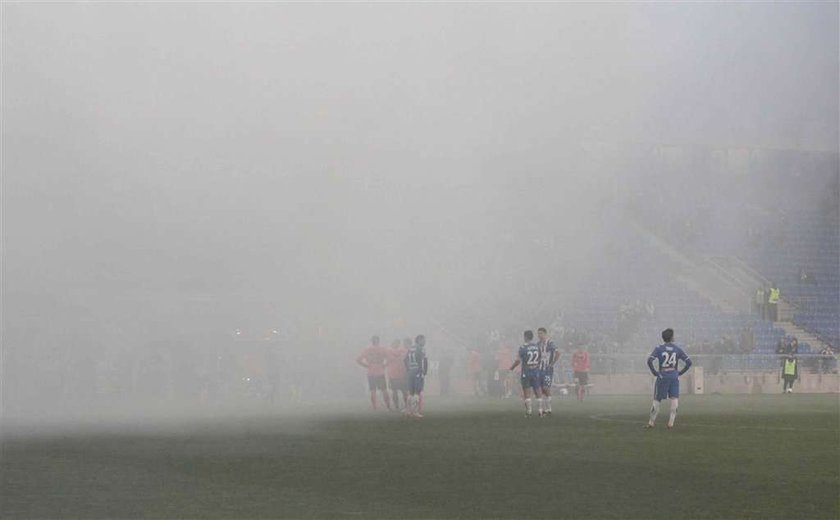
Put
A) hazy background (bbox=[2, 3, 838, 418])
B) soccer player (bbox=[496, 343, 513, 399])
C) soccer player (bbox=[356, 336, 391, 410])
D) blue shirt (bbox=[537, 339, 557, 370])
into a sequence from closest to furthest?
1. hazy background (bbox=[2, 3, 838, 418])
2. blue shirt (bbox=[537, 339, 557, 370])
3. soccer player (bbox=[356, 336, 391, 410])
4. soccer player (bbox=[496, 343, 513, 399])

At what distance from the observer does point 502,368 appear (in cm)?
3775

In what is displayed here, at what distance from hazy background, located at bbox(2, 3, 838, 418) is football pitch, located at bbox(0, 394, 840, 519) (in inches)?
111

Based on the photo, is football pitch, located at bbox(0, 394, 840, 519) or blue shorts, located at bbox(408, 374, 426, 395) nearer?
football pitch, located at bbox(0, 394, 840, 519)

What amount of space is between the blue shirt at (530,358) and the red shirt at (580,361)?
28.0ft

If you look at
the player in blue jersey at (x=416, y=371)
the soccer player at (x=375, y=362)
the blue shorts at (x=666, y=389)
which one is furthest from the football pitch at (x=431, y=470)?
the soccer player at (x=375, y=362)

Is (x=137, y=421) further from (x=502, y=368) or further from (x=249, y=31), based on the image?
(x=502, y=368)

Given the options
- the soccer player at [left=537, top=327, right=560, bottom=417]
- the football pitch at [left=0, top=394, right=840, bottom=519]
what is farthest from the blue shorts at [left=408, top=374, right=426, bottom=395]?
the football pitch at [left=0, top=394, right=840, bottom=519]

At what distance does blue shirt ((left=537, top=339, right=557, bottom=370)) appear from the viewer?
27.0 meters

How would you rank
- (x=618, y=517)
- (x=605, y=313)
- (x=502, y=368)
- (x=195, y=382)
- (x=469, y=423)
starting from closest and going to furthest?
(x=618, y=517)
(x=469, y=423)
(x=195, y=382)
(x=502, y=368)
(x=605, y=313)

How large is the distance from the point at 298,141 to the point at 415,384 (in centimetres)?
761

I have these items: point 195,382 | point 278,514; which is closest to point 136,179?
point 278,514

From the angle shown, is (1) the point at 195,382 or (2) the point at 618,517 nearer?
(2) the point at 618,517

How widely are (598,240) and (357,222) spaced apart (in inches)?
620

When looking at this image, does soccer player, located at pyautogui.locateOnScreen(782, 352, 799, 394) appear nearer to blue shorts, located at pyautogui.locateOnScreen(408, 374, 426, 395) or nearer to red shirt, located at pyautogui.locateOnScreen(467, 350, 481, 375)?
red shirt, located at pyautogui.locateOnScreen(467, 350, 481, 375)
